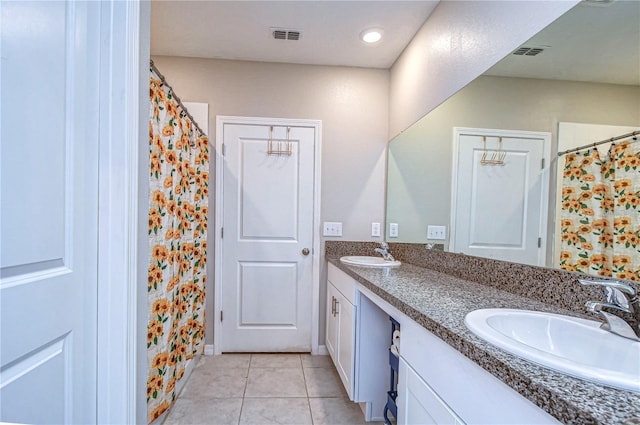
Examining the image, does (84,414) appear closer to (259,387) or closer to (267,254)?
(259,387)

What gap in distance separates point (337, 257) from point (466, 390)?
1756 mm

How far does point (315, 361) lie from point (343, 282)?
2.91 ft

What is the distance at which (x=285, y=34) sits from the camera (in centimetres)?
211

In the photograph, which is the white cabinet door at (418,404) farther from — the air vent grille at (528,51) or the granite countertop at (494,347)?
the air vent grille at (528,51)

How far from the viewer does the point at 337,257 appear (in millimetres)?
2475

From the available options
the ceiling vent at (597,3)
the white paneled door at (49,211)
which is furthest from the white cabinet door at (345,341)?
the ceiling vent at (597,3)

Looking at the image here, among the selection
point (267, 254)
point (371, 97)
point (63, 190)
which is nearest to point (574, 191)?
point (63, 190)

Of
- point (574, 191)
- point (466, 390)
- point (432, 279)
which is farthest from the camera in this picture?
point (432, 279)

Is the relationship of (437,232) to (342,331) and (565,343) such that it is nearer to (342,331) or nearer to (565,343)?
(342,331)

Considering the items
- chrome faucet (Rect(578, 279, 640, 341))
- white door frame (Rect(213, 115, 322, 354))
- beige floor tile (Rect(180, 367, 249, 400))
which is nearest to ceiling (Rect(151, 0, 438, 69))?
white door frame (Rect(213, 115, 322, 354))

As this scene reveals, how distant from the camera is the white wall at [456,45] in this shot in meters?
1.14

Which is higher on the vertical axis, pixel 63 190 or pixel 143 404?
pixel 63 190

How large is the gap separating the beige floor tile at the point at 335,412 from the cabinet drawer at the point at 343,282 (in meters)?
0.67

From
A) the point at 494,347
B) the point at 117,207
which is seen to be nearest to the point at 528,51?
the point at 494,347
